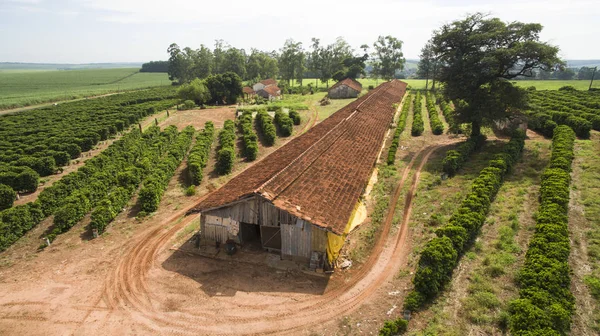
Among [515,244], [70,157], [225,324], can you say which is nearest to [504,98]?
[515,244]

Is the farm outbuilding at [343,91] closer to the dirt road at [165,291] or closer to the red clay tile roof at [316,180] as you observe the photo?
the red clay tile roof at [316,180]

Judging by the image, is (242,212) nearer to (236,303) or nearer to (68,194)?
(236,303)

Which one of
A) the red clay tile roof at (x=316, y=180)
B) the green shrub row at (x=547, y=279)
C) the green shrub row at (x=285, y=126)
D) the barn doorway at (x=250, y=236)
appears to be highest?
the green shrub row at (x=285, y=126)

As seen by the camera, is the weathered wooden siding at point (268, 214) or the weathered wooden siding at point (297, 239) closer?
the weathered wooden siding at point (297, 239)

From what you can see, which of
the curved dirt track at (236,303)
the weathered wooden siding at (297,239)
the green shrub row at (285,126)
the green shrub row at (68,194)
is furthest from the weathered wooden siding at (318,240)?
the green shrub row at (285,126)

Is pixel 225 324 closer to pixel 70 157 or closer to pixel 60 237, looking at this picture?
pixel 60 237

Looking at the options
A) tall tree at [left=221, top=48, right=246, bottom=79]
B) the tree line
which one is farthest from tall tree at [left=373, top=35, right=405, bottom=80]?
tall tree at [left=221, top=48, right=246, bottom=79]

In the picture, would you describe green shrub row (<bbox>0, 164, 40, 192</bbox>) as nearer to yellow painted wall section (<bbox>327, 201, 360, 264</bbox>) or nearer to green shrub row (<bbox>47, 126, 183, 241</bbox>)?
green shrub row (<bbox>47, 126, 183, 241</bbox>)
